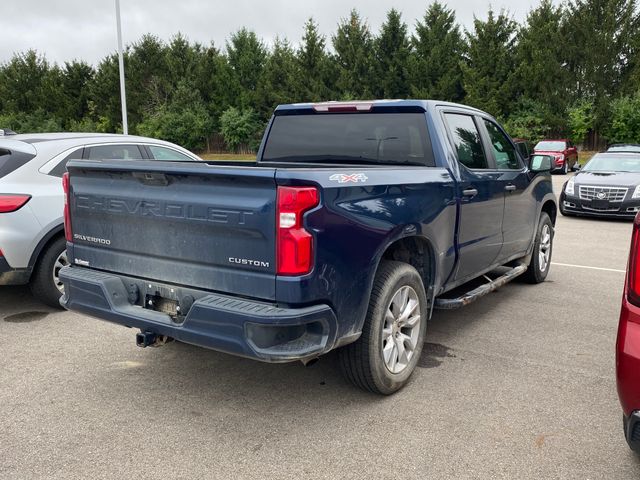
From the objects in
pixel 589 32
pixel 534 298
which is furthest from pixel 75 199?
pixel 589 32

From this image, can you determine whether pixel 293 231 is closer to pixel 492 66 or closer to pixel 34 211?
pixel 34 211

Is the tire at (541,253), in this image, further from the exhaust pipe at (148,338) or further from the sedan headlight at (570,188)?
the sedan headlight at (570,188)

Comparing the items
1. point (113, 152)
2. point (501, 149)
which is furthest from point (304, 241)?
point (113, 152)

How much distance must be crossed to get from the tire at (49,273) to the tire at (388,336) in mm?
3229

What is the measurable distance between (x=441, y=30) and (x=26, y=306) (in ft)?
129

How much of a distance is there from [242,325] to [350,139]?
2.21 metres

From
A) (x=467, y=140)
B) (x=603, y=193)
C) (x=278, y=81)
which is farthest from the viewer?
(x=278, y=81)

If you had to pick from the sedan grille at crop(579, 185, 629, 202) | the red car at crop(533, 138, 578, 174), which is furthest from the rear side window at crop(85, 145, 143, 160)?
the red car at crop(533, 138, 578, 174)

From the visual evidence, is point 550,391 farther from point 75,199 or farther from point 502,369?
point 75,199

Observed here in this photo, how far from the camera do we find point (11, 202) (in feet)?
16.7

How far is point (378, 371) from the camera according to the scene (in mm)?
3500

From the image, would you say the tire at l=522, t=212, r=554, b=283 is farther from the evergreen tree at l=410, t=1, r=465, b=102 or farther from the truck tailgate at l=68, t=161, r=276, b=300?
the evergreen tree at l=410, t=1, r=465, b=102

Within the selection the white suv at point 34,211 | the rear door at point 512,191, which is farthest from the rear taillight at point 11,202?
the rear door at point 512,191

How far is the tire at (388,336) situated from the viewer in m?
3.43
